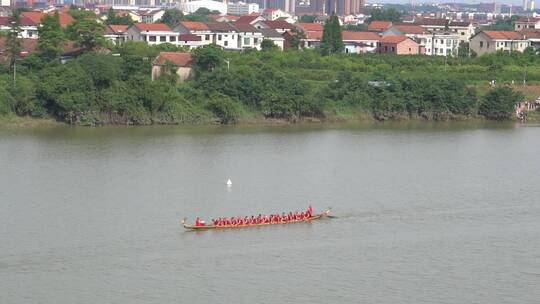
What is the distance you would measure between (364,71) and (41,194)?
1722cm

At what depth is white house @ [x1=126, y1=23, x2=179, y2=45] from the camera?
35756mm

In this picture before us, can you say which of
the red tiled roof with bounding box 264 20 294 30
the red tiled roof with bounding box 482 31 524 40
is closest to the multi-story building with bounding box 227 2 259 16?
the red tiled roof with bounding box 264 20 294 30

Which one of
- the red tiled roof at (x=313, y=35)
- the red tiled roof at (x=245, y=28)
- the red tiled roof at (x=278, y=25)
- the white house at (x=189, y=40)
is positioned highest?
the red tiled roof at (x=245, y=28)

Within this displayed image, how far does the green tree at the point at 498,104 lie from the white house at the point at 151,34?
11441mm

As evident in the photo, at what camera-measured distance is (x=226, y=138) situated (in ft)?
78.5

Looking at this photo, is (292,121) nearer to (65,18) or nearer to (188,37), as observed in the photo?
(188,37)

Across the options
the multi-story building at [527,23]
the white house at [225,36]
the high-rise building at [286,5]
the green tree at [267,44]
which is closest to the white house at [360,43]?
the green tree at [267,44]

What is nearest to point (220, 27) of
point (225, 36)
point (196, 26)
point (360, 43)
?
point (225, 36)

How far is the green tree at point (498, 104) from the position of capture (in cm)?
2952

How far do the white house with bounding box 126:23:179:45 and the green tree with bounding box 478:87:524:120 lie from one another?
11441mm

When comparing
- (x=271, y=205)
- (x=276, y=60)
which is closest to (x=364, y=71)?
(x=276, y=60)

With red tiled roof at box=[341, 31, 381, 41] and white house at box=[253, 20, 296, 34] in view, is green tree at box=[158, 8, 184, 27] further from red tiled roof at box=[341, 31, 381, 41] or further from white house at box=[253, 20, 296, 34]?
red tiled roof at box=[341, 31, 381, 41]

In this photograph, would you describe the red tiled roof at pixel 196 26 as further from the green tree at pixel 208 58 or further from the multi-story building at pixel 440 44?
the multi-story building at pixel 440 44

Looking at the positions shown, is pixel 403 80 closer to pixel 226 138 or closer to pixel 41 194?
pixel 226 138
